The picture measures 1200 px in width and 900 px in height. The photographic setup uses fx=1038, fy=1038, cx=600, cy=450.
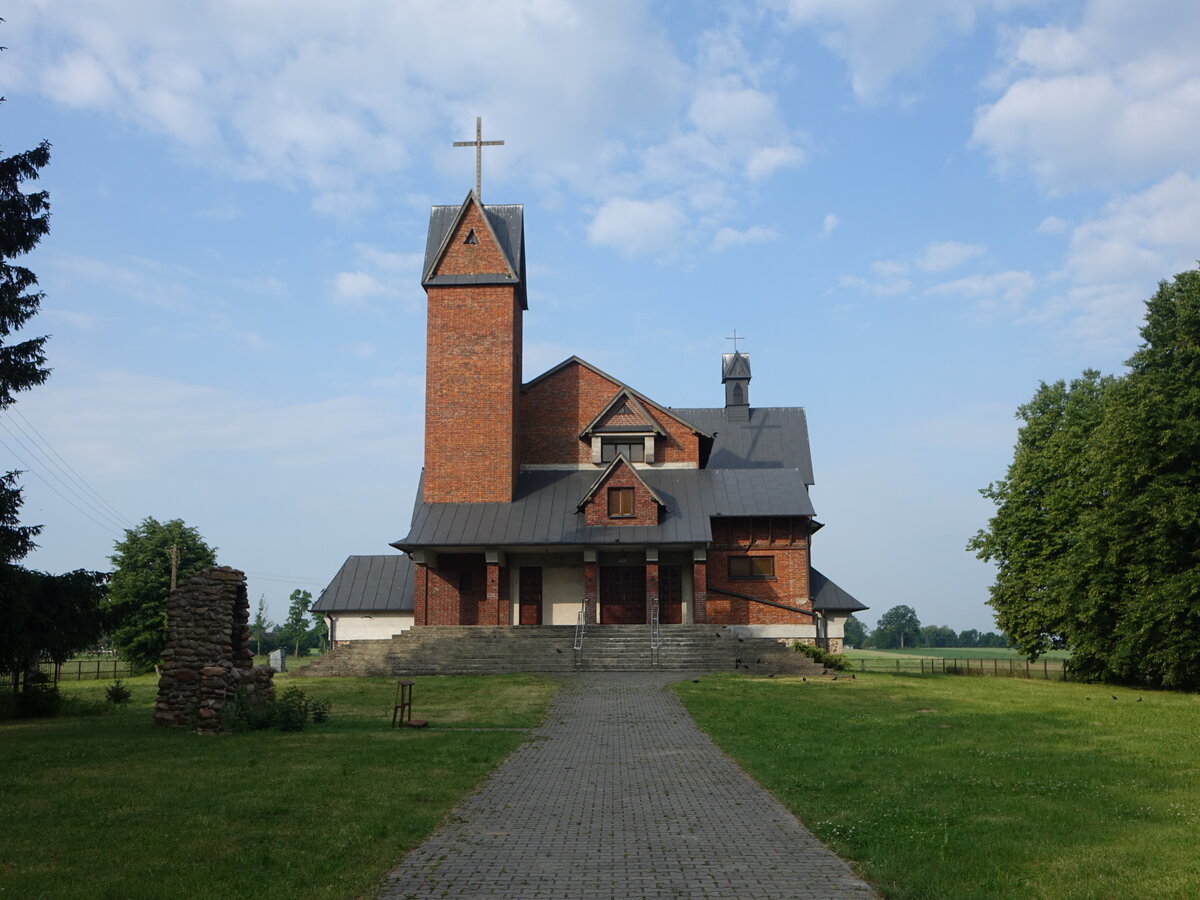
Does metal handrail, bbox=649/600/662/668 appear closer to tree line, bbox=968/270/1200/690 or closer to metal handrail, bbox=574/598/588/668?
metal handrail, bbox=574/598/588/668

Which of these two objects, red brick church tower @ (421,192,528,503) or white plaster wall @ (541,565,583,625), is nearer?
red brick church tower @ (421,192,528,503)

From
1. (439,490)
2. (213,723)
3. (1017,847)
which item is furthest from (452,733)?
(439,490)

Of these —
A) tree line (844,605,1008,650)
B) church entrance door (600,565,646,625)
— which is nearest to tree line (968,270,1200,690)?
church entrance door (600,565,646,625)

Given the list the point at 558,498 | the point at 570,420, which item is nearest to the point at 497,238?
the point at 570,420

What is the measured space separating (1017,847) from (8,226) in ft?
59.0

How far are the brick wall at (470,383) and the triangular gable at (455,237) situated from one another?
13cm

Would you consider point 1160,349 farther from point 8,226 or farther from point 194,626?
point 8,226

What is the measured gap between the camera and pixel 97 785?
11.9m

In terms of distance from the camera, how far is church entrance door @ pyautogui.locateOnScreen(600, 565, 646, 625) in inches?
1467

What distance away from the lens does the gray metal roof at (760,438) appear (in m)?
49.4

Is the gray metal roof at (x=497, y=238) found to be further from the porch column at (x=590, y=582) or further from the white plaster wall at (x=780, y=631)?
the white plaster wall at (x=780, y=631)

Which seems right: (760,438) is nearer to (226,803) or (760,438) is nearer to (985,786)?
(985,786)

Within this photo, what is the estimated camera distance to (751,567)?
37750 millimetres

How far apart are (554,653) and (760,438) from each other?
2334 centimetres
